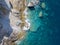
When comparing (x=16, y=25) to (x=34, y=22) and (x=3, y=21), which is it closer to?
(x=34, y=22)

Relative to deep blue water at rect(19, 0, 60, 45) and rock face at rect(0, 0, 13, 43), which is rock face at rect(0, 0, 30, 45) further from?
rock face at rect(0, 0, 13, 43)

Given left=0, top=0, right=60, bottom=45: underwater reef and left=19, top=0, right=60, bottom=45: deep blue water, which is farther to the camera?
left=19, top=0, right=60, bottom=45: deep blue water

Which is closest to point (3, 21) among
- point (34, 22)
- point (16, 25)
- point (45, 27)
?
point (16, 25)

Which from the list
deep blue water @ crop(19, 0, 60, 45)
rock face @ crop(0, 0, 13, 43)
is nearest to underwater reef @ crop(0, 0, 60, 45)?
deep blue water @ crop(19, 0, 60, 45)

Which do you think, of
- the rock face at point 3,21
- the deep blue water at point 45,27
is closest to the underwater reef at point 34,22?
the deep blue water at point 45,27

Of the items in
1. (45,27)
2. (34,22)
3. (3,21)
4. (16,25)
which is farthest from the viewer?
(34,22)

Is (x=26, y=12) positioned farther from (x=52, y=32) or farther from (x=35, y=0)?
(x=52, y=32)

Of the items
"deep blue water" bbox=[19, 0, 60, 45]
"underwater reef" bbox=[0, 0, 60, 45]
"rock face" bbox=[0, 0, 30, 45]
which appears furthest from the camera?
"deep blue water" bbox=[19, 0, 60, 45]

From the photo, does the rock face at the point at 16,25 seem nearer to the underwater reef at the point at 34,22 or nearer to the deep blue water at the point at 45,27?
the underwater reef at the point at 34,22

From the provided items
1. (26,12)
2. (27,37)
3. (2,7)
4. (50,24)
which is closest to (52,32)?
(50,24)
